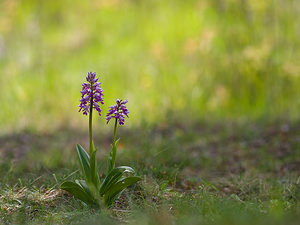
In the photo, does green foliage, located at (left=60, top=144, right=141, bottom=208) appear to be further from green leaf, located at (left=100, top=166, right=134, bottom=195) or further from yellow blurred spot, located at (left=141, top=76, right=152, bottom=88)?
yellow blurred spot, located at (left=141, top=76, right=152, bottom=88)

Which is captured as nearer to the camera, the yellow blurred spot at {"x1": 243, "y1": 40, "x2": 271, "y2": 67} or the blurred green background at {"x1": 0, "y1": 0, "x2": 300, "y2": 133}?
the yellow blurred spot at {"x1": 243, "y1": 40, "x2": 271, "y2": 67}

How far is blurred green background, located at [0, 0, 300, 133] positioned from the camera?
5902 millimetres

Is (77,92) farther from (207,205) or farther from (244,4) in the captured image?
(207,205)

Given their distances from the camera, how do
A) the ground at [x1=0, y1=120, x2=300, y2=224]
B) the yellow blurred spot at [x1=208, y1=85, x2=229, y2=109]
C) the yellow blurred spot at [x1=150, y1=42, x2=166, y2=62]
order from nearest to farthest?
the ground at [x1=0, y1=120, x2=300, y2=224] < the yellow blurred spot at [x1=208, y1=85, x2=229, y2=109] < the yellow blurred spot at [x1=150, y1=42, x2=166, y2=62]

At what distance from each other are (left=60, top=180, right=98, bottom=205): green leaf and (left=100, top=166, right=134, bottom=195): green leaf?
2.9 inches

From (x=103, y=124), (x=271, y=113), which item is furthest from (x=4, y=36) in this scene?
(x=271, y=113)

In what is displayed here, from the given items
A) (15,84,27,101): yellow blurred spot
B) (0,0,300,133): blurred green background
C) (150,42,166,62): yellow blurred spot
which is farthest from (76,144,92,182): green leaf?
(150,42,166,62): yellow blurred spot

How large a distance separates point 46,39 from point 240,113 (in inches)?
145

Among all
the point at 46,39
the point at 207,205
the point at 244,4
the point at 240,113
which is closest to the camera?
the point at 207,205

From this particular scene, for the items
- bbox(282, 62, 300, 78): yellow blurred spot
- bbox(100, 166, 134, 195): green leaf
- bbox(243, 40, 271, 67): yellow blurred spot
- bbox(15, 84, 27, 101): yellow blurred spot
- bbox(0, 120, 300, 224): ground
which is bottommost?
Answer: bbox(0, 120, 300, 224): ground

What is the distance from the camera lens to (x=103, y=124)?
569 cm

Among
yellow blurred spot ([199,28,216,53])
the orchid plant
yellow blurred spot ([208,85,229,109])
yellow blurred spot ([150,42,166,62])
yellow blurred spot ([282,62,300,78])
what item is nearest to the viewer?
the orchid plant

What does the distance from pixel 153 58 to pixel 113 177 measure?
455 cm

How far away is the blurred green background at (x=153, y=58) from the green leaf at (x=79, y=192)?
325 cm
